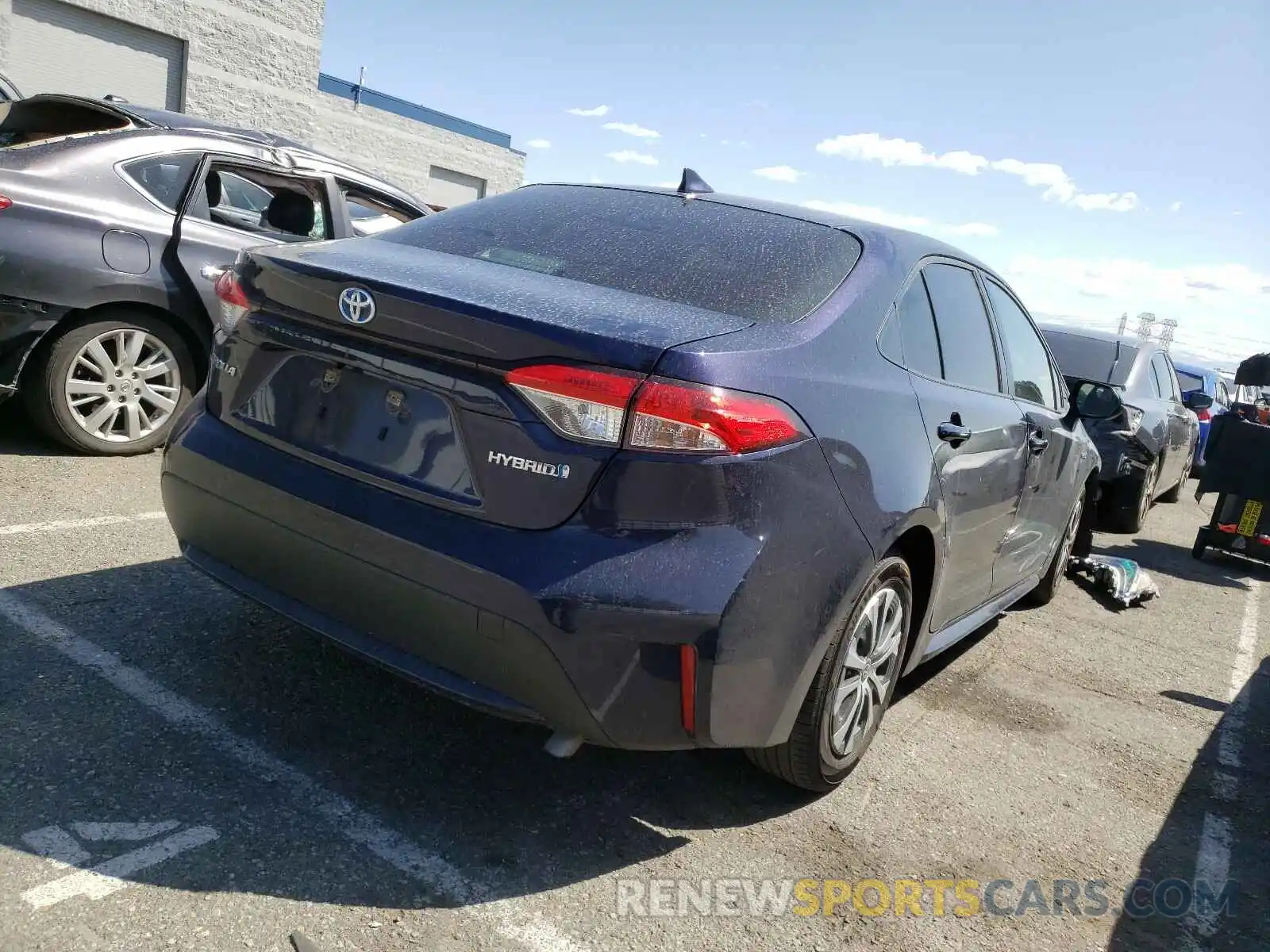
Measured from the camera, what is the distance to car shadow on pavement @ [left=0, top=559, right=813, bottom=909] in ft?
7.91

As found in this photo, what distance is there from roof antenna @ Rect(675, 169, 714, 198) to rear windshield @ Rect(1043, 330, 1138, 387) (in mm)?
5257

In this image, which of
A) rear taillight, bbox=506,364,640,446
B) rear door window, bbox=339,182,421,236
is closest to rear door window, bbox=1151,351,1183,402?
rear door window, bbox=339,182,421,236

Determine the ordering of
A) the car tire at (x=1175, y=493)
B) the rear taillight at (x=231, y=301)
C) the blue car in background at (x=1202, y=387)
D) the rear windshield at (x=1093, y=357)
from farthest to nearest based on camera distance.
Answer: the blue car in background at (x=1202, y=387), the car tire at (x=1175, y=493), the rear windshield at (x=1093, y=357), the rear taillight at (x=231, y=301)

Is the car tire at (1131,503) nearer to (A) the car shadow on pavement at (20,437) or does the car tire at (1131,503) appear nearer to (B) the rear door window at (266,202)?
(B) the rear door window at (266,202)

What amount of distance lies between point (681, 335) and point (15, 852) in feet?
5.93

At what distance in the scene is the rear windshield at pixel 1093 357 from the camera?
825 cm

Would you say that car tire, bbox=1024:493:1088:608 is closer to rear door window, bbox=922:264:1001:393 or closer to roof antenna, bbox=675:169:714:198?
rear door window, bbox=922:264:1001:393

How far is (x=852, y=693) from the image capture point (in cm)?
301

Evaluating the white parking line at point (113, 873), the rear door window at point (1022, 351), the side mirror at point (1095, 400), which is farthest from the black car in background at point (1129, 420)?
the white parking line at point (113, 873)

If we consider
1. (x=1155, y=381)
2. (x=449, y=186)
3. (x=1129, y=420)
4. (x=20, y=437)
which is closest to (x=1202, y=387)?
(x=1155, y=381)

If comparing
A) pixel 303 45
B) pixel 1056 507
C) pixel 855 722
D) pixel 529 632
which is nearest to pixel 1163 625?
pixel 1056 507

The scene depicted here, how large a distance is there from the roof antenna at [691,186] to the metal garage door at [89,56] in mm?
15779

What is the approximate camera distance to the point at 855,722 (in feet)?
10.2

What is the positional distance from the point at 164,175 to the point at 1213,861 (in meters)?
5.23
